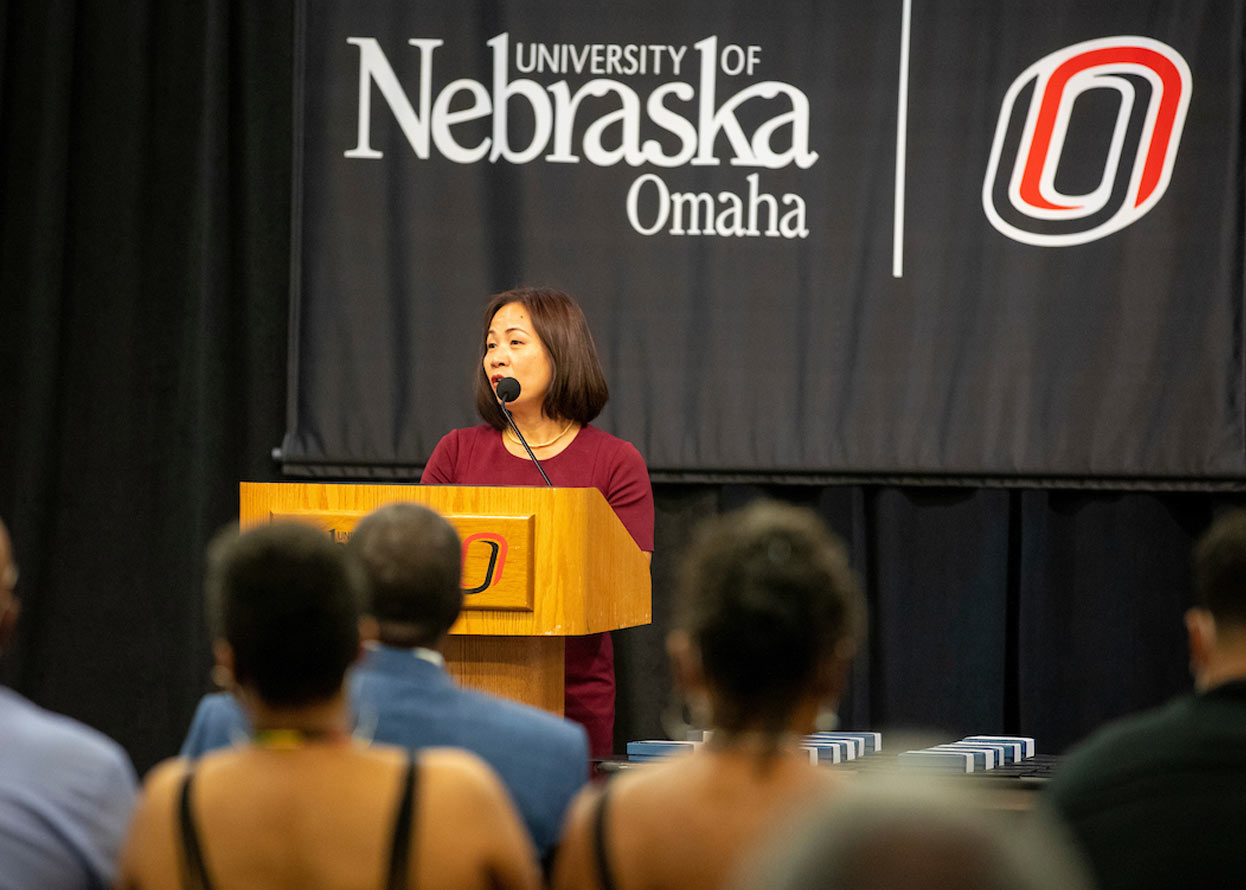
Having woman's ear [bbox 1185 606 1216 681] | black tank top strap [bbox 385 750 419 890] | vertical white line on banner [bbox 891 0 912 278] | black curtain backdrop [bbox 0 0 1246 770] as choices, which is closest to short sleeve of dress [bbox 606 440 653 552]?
black curtain backdrop [bbox 0 0 1246 770]

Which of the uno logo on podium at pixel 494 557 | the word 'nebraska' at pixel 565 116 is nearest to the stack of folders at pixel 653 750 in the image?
the uno logo on podium at pixel 494 557

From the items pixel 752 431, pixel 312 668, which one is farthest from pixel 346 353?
pixel 312 668

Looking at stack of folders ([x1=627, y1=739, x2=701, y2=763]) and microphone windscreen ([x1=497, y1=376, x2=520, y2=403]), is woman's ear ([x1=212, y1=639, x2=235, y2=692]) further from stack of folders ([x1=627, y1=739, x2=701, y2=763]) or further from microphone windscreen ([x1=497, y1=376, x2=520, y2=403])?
microphone windscreen ([x1=497, y1=376, x2=520, y2=403])

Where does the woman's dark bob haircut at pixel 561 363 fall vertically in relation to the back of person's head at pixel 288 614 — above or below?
above

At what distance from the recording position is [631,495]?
12.0 feet

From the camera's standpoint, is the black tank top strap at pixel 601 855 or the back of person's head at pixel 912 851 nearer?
the back of person's head at pixel 912 851

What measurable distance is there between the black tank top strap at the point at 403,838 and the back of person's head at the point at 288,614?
15 centimetres

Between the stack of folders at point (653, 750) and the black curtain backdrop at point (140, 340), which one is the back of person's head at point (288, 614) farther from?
the black curtain backdrop at point (140, 340)

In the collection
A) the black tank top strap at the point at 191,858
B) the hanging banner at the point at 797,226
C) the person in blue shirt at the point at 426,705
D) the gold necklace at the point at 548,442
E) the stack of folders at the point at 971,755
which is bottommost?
the stack of folders at the point at 971,755

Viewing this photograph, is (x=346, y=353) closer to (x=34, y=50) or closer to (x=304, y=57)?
(x=304, y=57)

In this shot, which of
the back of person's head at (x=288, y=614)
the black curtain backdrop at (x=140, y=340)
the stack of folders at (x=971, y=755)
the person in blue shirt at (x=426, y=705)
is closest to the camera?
the back of person's head at (x=288, y=614)

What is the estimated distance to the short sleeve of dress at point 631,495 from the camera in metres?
3.64

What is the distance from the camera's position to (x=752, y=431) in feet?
15.3

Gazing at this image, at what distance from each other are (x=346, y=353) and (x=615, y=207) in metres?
0.97
